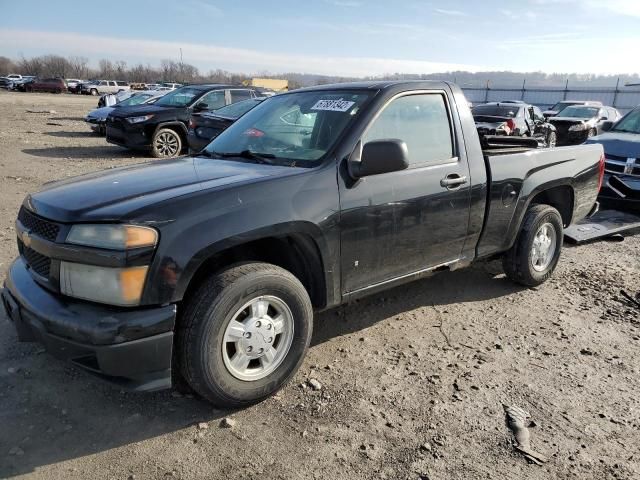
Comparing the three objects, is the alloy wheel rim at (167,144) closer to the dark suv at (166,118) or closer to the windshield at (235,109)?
the dark suv at (166,118)

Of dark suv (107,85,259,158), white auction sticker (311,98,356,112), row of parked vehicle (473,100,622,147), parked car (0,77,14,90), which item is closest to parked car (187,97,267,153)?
dark suv (107,85,259,158)

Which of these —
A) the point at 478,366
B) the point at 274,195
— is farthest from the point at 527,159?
the point at 274,195

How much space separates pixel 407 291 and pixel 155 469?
111 inches

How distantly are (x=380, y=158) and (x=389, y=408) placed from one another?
4.87 feet

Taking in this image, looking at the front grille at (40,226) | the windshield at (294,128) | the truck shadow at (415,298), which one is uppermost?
the windshield at (294,128)

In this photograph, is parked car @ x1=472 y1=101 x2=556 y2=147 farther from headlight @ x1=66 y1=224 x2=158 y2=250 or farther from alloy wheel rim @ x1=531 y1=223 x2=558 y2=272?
headlight @ x1=66 y1=224 x2=158 y2=250

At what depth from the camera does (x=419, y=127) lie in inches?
145

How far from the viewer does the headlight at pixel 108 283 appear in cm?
244

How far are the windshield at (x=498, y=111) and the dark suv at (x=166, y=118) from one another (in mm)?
6480

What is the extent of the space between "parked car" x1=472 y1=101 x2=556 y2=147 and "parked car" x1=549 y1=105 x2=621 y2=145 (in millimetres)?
998

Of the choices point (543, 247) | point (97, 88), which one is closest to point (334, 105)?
point (543, 247)

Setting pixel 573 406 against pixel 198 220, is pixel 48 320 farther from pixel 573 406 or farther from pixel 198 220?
pixel 573 406

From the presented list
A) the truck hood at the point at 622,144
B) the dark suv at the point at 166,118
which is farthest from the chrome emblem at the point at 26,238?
the dark suv at the point at 166,118

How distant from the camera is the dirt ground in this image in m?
2.49
